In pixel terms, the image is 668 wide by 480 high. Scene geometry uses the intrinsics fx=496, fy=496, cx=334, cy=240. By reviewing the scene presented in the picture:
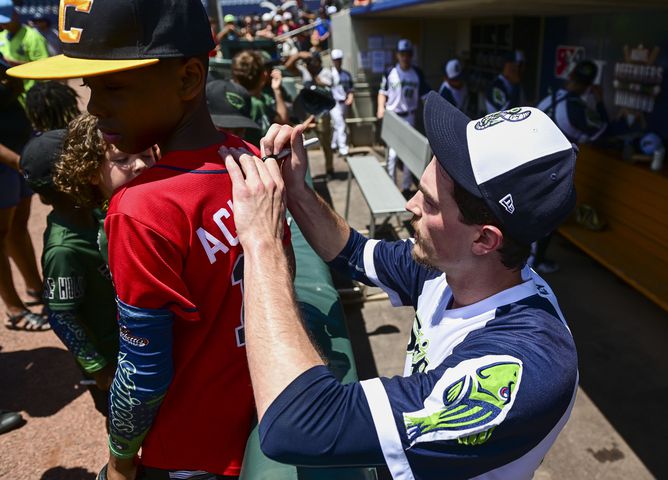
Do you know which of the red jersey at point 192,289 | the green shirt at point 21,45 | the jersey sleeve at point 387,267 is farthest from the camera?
the green shirt at point 21,45

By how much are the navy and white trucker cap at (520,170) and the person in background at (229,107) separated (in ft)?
7.20

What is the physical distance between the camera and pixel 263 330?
1032 mm

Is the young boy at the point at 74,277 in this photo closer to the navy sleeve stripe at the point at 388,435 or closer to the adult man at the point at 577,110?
the navy sleeve stripe at the point at 388,435

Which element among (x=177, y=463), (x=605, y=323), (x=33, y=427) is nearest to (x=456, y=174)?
(x=177, y=463)

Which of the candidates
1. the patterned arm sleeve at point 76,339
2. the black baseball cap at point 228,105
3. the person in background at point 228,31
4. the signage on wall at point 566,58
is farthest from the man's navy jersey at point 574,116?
the person in background at point 228,31

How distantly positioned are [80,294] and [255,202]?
119 cm

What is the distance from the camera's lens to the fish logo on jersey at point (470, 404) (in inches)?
36.7

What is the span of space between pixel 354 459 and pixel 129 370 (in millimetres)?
563

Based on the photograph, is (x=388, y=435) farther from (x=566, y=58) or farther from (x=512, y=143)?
(x=566, y=58)

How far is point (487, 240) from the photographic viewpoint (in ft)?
3.84

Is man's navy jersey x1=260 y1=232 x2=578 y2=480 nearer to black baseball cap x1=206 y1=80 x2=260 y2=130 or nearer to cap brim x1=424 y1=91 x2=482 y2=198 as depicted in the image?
cap brim x1=424 y1=91 x2=482 y2=198

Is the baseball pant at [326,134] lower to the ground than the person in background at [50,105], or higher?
lower

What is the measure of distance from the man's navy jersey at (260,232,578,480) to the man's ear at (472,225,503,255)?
190 millimetres

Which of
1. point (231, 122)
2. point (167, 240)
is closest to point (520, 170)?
point (167, 240)
